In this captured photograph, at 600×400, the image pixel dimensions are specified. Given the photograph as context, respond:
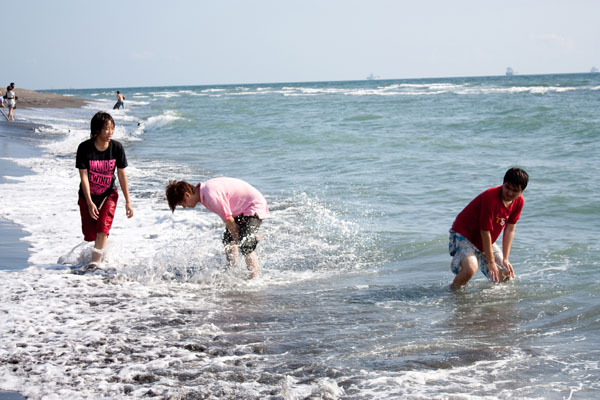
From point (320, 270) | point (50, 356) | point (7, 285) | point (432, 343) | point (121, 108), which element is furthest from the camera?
point (121, 108)

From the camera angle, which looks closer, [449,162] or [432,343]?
[432,343]

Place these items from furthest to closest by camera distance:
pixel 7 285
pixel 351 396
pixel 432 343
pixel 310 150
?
pixel 310 150, pixel 7 285, pixel 432 343, pixel 351 396

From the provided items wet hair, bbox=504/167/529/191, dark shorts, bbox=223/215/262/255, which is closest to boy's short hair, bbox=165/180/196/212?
dark shorts, bbox=223/215/262/255

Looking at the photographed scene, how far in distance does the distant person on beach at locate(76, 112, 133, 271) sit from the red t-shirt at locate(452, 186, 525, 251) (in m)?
3.22

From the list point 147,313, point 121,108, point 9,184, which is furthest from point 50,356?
point 121,108

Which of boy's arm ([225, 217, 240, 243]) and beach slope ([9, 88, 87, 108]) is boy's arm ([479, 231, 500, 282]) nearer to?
boy's arm ([225, 217, 240, 243])

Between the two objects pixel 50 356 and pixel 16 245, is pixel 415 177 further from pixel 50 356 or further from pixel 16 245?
pixel 50 356

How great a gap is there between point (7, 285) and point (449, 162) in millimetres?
10518

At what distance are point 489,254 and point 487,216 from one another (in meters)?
0.35

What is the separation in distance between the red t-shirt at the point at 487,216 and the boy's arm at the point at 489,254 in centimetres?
5

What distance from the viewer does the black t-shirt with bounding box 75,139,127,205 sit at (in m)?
5.73

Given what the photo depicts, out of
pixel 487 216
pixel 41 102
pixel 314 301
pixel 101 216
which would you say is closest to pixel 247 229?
pixel 314 301

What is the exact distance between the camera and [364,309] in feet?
17.1

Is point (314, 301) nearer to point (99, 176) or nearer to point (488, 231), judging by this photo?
point (488, 231)
